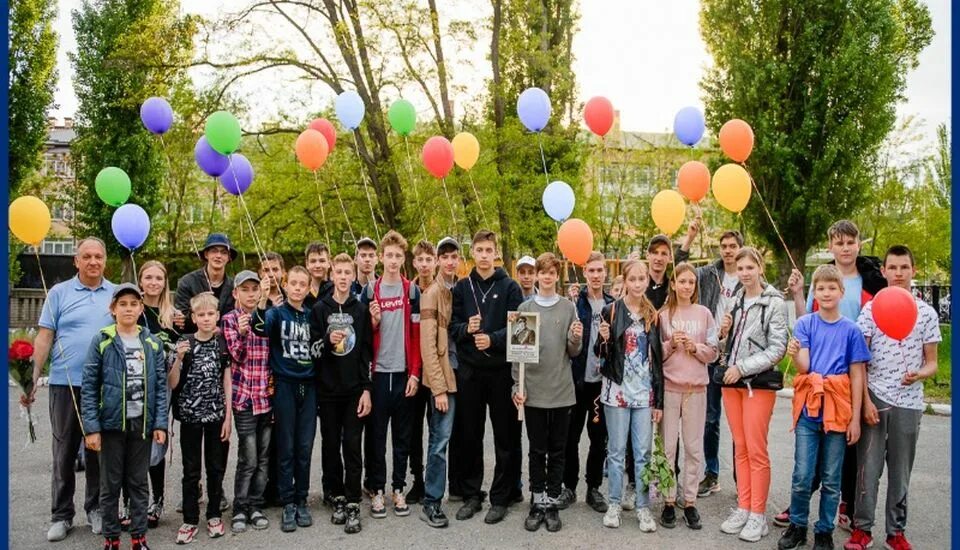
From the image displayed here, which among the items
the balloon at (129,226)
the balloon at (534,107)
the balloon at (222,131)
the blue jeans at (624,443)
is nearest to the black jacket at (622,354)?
the blue jeans at (624,443)

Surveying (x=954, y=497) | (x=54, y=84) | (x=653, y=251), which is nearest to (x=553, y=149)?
(x=653, y=251)

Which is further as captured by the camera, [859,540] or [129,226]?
[129,226]

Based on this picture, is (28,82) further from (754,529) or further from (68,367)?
(754,529)

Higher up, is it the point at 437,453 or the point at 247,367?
the point at 247,367

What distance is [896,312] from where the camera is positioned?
4039 mm

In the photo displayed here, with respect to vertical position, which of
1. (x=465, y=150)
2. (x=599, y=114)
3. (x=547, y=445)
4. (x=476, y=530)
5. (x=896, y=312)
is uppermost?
(x=599, y=114)

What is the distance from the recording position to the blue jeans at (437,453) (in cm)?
501

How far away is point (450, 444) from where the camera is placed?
5.43 m

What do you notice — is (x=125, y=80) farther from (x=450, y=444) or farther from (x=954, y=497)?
(x=954, y=497)

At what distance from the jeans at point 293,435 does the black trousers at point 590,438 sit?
1.90m

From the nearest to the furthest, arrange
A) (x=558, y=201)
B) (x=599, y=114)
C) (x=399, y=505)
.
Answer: (x=399, y=505), (x=558, y=201), (x=599, y=114)

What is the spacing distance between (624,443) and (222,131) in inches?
158

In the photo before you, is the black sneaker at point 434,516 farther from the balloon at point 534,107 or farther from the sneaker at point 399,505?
the balloon at point 534,107

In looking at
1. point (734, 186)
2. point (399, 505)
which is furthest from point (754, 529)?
point (734, 186)
